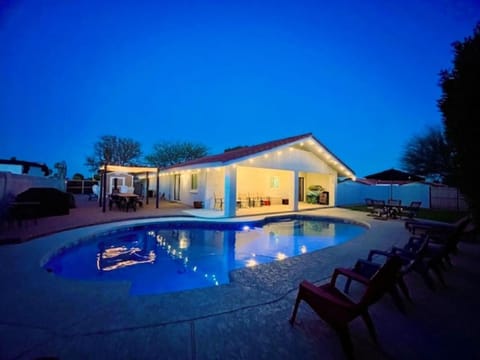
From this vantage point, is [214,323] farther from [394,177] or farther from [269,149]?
[394,177]

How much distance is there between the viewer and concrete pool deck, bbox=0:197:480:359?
2371mm

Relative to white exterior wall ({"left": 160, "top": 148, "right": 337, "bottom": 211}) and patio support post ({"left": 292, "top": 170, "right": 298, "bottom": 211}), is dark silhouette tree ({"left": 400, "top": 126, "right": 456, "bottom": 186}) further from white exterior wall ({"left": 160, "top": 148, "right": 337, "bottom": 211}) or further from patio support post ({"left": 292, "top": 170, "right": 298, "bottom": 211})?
patio support post ({"left": 292, "top": 170, "right": 298, "bottom": 211})

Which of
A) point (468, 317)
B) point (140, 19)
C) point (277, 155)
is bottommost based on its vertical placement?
point (468, 317)

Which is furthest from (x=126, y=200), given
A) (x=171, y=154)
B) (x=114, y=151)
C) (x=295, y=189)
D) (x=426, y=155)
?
(x=114, y=151)

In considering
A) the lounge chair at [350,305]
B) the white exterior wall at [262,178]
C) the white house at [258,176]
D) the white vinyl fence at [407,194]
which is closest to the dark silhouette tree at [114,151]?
the white exterior wall at [262,178]

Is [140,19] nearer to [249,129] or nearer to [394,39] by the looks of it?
[394,39]

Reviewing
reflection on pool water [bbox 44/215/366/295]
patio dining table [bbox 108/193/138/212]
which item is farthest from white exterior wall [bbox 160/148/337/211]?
patio dining table [bbox 108/193/138/212]

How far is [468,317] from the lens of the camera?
312 centimetres

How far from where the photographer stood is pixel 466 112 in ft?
12.5

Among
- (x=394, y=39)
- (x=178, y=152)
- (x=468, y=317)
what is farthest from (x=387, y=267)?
(x=394, y=39)

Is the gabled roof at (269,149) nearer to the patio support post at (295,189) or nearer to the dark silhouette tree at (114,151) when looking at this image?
the patio support post at (295,189)

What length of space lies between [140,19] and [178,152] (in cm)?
2696

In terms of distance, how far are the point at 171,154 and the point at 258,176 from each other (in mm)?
22710

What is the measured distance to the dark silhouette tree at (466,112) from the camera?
371cm
